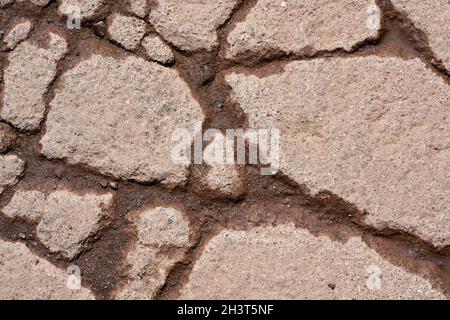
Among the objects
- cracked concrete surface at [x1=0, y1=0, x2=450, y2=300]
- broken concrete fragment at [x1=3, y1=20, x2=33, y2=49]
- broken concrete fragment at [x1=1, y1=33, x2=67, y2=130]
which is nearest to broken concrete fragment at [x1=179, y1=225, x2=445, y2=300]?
cracked concrete surface at [x1=0, y1=0, x2=450, y2=300]

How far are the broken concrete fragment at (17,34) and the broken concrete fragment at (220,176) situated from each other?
1.41 ft

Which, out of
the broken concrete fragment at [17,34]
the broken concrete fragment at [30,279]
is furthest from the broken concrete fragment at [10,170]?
the broken concrete fragment at [17,34]

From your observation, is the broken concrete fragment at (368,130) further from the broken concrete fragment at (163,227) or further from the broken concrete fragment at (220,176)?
the broken concrete fragment at (163,227)

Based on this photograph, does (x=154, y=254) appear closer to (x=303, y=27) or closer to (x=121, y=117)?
(x=121, y=117)

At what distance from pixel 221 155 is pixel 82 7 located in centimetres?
40

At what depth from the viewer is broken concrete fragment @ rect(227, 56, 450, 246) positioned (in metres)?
1.00

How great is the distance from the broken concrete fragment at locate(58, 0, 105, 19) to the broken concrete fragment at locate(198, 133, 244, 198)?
36cm

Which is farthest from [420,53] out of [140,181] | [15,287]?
[15,287]

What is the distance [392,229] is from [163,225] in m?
0.42

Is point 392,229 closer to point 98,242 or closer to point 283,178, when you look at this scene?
point 283,178

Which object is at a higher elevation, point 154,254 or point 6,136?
point 6,136

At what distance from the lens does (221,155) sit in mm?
1023

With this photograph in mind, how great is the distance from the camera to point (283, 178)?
1.02 metres

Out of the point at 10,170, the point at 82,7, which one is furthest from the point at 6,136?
the point at 82,7
